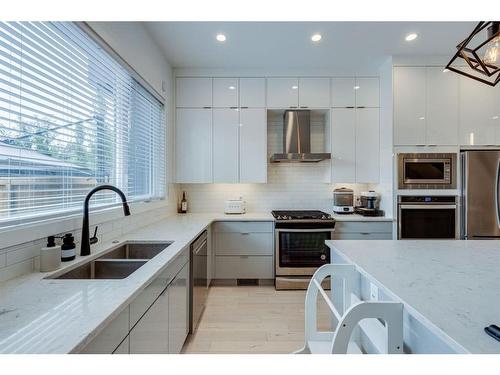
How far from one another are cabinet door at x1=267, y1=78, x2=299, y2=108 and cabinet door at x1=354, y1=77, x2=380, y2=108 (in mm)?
837

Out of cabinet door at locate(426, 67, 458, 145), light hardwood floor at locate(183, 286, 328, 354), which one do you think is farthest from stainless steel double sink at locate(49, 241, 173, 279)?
cabinet door at locate(426, 67, 458, 145)

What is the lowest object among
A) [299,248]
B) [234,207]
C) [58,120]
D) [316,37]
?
[299,248]

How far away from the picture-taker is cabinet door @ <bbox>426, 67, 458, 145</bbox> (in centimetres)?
302

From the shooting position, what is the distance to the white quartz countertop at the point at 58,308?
0.67 m

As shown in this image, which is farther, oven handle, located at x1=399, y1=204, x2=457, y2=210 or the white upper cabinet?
the white upper cabinet

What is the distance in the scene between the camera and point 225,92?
131 inches

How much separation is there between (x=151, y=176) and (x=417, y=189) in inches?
127

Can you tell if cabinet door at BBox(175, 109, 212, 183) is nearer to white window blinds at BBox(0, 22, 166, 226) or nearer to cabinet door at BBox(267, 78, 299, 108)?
cabinet door at BBox(267, 78, 299, 108)

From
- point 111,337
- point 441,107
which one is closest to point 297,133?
point 441,107

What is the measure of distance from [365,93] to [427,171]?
129cm

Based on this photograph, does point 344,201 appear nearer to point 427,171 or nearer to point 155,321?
point 427,171

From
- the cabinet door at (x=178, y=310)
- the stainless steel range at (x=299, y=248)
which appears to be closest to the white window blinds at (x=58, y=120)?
the cabinet door at (x=178, y=310)

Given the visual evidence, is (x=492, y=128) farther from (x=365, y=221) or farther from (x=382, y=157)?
(x=365, y=221)

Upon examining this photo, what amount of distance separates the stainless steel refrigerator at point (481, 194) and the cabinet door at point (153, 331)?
11.2ft
